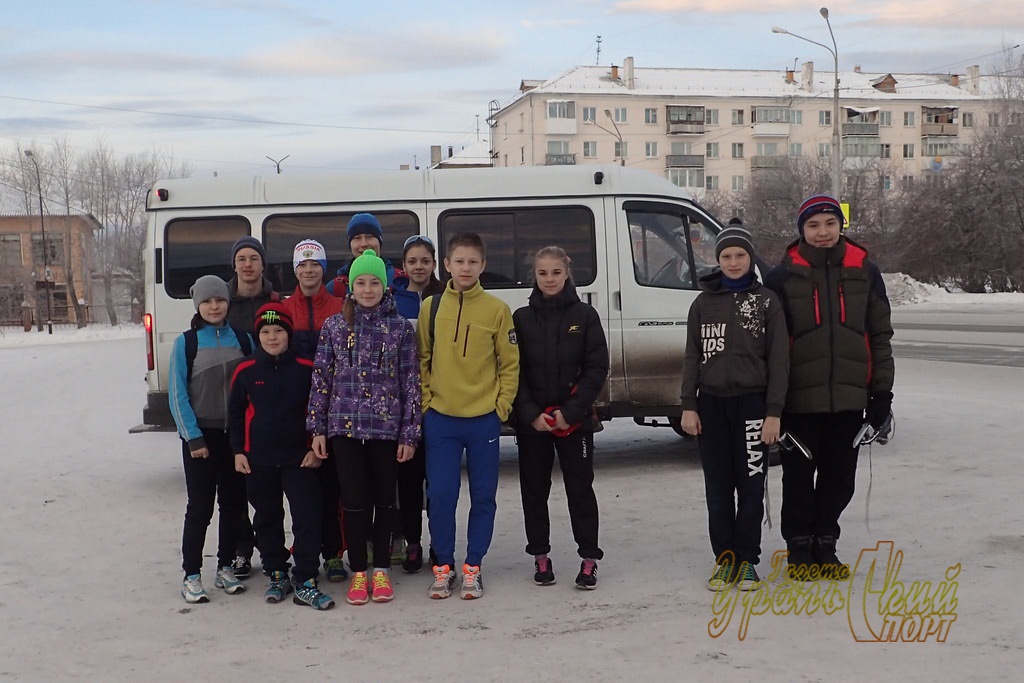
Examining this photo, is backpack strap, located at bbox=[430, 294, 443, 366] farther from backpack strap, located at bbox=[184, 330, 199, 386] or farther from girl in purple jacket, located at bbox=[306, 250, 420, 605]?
backpack strap, located at bbox=[184, 330, 199, 386]

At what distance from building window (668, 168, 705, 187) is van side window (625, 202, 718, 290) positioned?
7969 centimetres

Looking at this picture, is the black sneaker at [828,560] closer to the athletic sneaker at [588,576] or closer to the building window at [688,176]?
the athletic sneaker at [588,576]

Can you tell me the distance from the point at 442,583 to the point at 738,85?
88.1 m

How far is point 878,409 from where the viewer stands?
531cm

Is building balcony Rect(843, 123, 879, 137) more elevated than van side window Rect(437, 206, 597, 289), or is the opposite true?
building balcony Rect(843, 123, 879, 137)

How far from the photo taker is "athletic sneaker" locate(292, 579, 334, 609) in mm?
5258

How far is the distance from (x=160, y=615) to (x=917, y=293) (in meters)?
40.7

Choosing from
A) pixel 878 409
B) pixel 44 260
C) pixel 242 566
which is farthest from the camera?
pixel 44 260

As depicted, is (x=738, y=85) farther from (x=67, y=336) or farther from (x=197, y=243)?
(x=197, y=243)

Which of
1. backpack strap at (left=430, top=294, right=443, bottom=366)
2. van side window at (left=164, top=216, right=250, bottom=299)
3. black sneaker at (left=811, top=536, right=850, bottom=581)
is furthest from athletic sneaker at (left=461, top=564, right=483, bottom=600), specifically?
van side window at (left=164, top=216, right=250, bottom=299)

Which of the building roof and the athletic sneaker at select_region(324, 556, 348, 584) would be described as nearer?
the athletic sneaker at select_region(324, 556, 348, 584)

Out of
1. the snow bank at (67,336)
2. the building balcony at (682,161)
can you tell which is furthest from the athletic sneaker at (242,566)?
the building balcony at (682,161)

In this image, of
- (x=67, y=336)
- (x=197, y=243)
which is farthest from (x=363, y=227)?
(x=67, y=336)

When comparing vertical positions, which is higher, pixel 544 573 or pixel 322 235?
pixel 322 235
